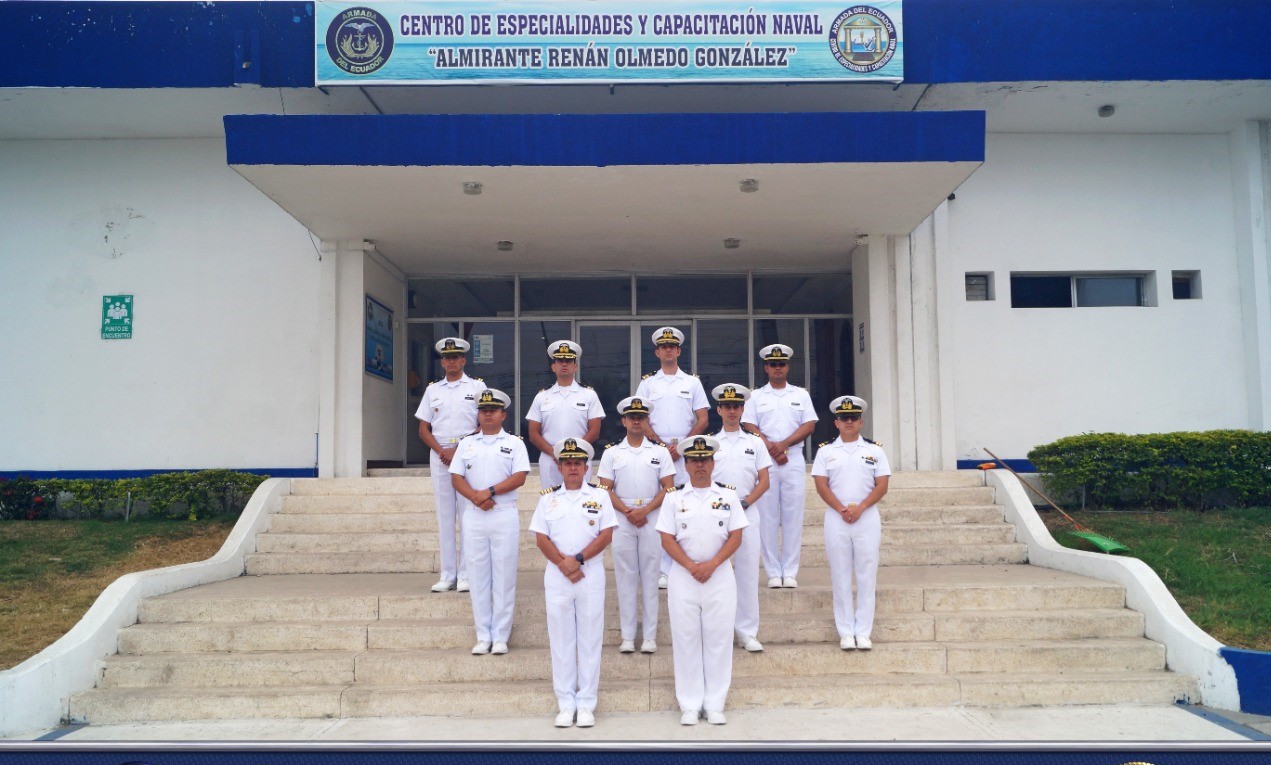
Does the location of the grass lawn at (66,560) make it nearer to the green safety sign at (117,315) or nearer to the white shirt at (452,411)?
the green safety sign at (117,315)

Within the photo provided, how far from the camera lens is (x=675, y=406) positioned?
7723mm

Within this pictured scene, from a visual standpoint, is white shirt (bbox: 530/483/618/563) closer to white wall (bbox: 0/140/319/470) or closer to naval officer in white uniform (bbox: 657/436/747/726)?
naval officer in white uniform (bbox: 657/436/747/726)

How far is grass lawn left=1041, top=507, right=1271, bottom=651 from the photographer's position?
7113 millimetres

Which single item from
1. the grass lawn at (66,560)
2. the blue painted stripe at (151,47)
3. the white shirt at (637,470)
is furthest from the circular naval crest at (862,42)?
the grass lawn at (66,560)

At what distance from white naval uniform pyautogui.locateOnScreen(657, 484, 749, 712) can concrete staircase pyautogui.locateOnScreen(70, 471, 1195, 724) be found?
440 mm

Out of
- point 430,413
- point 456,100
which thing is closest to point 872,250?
point 456,100

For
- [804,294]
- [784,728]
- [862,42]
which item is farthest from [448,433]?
[804,294]

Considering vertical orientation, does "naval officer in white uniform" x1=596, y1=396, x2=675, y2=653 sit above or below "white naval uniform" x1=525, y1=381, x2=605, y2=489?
below

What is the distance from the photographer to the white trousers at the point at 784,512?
25.5 feet

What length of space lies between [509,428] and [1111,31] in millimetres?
8965

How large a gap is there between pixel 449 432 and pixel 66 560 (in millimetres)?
4290

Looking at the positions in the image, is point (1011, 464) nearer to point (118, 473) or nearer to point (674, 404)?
point (674, 404)

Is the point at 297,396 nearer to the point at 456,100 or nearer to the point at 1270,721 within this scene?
the point at 456,100

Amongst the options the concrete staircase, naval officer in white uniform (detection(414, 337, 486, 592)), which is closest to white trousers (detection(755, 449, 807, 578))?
the concrete staircase
